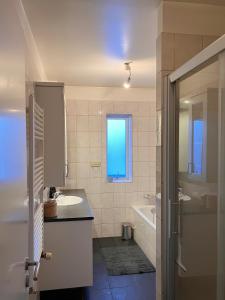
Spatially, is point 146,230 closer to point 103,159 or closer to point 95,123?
point 103,159

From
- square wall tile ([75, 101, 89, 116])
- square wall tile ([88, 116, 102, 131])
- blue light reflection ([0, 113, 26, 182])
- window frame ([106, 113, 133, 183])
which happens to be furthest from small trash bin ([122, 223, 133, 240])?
blue light reflection ([0, 113, 26, 182])

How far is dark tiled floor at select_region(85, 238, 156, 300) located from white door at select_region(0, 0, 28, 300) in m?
1.81

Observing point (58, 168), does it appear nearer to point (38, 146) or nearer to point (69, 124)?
point (38, 146)

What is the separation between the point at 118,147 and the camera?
14.7ft

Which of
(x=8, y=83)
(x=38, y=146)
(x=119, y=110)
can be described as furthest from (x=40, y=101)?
(x=119, y=110)

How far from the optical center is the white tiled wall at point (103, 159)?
166 inches

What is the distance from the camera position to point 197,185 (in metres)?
1.55

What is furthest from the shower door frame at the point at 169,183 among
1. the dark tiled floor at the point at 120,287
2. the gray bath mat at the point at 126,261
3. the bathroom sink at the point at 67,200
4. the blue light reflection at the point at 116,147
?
the blue light reflection at the point at 116,147

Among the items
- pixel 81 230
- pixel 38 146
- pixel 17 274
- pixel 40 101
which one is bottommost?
pixel 81 230

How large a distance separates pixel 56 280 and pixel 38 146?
141cm

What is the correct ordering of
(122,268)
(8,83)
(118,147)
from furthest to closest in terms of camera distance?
(118,147), (122,268), (8,83)

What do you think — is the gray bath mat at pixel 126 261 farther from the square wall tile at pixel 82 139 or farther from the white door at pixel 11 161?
the white door at pixel 11 161

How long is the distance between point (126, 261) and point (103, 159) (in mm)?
1574

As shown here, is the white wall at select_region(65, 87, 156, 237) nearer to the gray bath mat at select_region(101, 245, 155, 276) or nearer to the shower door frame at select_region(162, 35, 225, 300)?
the gray bath mat at select_region(101, 245, 155, 276)
